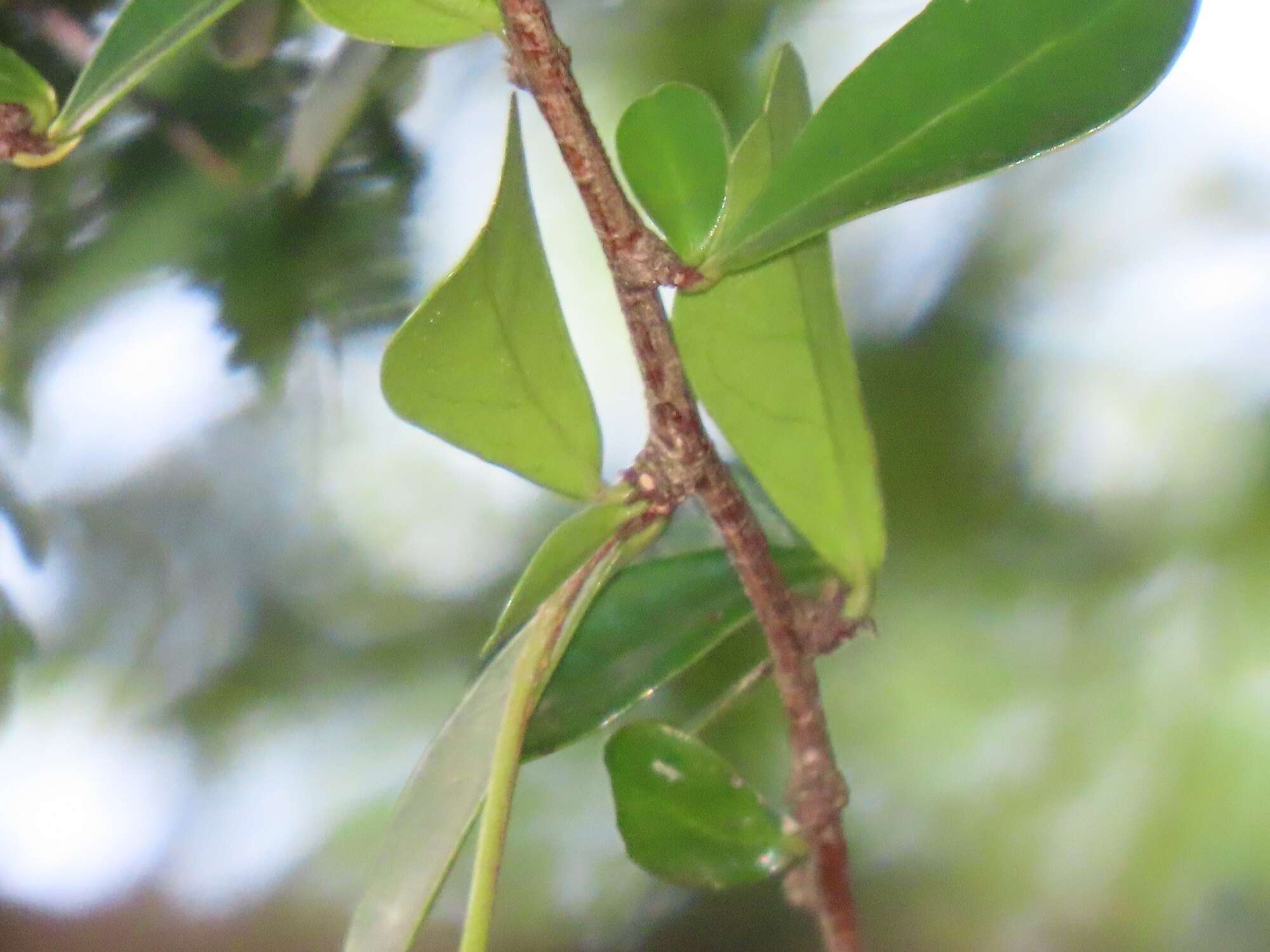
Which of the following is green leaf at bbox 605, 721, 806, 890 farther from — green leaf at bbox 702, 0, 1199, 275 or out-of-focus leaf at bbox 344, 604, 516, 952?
green leaf at bbox 702, 0, 1199, 275

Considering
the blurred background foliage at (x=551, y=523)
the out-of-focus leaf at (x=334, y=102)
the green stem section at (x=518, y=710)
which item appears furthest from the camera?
the blurred background foliage at (x=551, y=523)

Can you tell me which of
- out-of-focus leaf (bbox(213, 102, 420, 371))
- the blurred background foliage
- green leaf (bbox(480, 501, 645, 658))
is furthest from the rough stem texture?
out-of-focus leaf (bbox(213, 102, 420, 371))

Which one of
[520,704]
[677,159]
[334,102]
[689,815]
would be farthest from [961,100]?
[334,102]

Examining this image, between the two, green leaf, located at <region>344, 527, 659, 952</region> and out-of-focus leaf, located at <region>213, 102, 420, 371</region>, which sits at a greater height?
out-of-focus leaf, located at <region>213, 102, 420, 371</region>

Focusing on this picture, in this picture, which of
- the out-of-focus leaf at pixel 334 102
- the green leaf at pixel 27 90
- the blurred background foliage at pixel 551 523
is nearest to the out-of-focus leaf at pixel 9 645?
the blurred background foliage at pixel 551 523

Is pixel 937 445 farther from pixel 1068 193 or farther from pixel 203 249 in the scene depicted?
pixel 203 249

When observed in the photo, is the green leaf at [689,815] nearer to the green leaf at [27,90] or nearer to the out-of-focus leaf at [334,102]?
the green leaf at [27,90]

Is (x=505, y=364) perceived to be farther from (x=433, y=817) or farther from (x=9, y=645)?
(x=9, y=645)
